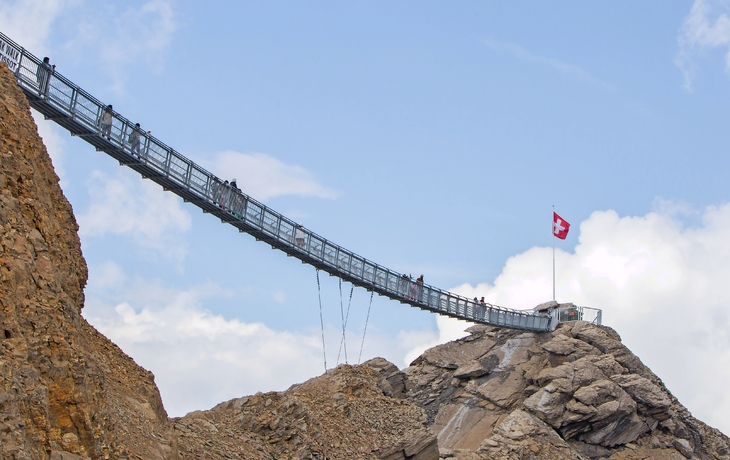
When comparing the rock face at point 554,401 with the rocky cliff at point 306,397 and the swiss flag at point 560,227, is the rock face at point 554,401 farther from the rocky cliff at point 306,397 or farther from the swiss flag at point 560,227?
the swiss flag at point 560,227

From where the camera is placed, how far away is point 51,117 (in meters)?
28.4

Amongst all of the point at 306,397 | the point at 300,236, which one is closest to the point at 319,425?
the point at 306,397

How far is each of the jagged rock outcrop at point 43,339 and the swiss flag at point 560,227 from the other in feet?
141

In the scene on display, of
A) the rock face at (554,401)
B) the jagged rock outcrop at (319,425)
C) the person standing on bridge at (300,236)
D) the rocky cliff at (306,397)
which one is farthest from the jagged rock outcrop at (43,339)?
the rock face at (554,401)

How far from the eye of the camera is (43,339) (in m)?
18.6

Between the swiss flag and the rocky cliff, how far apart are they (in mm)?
6909

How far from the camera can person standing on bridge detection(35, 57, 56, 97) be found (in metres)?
27.2

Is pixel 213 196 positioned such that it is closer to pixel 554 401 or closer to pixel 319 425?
pixel 319 425

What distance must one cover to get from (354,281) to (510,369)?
16516mm

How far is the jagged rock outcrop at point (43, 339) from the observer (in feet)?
56.5

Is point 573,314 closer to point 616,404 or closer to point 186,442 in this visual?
point 616,404

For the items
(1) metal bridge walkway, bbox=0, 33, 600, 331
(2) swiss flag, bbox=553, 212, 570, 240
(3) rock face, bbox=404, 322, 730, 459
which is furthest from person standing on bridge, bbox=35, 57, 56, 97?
(2) swiss flag, bbox=553, 212, 570, 240

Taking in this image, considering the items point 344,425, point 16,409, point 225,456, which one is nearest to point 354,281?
point 344,425

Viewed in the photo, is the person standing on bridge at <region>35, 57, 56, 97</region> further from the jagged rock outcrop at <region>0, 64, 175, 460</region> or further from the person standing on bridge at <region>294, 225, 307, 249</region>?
the person standing on bridge at <region>294, 225, 307, 249</region>
